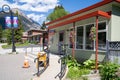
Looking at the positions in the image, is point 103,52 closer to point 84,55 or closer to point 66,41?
point 84,55

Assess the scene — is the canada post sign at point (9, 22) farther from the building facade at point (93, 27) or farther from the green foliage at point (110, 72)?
the green foliage at point (110, 72)

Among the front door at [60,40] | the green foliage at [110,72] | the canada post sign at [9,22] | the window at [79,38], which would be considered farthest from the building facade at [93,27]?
the canada post sign at [9,22]

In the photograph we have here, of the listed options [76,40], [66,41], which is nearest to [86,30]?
[76,40]

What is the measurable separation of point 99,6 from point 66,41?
620 centimetres

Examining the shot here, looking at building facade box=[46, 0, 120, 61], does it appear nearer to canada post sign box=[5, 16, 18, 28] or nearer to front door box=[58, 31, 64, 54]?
front door box=[58, 31, 64, 54]

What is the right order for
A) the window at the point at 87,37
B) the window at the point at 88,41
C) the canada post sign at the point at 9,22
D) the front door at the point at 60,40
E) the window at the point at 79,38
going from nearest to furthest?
the window at the point at 87,37
the window at the point at 88,41
the window at the point at 79,38
the front door at the point at 60,40
the canada post sign at the point at 9,22

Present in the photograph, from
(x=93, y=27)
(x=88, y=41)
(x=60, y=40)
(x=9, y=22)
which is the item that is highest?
(x=9, y=22)

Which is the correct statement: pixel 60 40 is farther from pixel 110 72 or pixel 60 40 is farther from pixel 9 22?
pixel 110 72

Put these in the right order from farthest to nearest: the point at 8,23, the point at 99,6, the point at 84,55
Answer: the point at 8,23 < the point at 84,55 < the point at 99,6

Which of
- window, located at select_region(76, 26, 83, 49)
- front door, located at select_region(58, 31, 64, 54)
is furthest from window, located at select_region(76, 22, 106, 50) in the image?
front door, located at select_region(58, 31, 64, 54)

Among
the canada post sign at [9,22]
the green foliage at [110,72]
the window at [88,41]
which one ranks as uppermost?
the canada post sign at [9,22]

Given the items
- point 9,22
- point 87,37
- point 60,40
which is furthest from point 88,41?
point 9,22

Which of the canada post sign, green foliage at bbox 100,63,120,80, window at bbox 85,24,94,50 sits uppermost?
the canada post sign

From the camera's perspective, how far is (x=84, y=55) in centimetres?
1311
